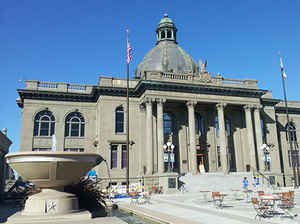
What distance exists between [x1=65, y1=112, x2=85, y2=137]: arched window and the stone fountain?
2868 cm

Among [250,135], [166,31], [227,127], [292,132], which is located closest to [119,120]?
[227,127]

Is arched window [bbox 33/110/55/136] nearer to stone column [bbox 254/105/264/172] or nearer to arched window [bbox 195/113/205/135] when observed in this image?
arched window [bbox 195/113/205/135]

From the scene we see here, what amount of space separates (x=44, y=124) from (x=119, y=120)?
30.3ft

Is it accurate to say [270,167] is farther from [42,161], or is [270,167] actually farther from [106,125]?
[42,161]

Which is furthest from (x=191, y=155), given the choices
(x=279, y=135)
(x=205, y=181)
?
(x=279, y=135)

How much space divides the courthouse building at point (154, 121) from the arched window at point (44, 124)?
0.19 ft

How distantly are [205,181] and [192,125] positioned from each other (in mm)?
6549

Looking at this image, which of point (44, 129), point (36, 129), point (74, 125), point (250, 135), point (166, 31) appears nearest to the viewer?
point (36, 129)

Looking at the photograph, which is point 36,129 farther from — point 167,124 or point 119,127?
point 167,124

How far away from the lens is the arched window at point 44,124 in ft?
115

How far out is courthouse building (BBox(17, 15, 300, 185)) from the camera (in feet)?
110

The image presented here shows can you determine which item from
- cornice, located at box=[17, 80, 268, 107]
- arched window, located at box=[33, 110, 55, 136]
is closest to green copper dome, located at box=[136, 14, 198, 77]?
cornice, located at box=[17, 80, 268, 107]

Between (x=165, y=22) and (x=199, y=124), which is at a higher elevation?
(x=165, y=22)

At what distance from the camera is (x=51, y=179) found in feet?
25.5
